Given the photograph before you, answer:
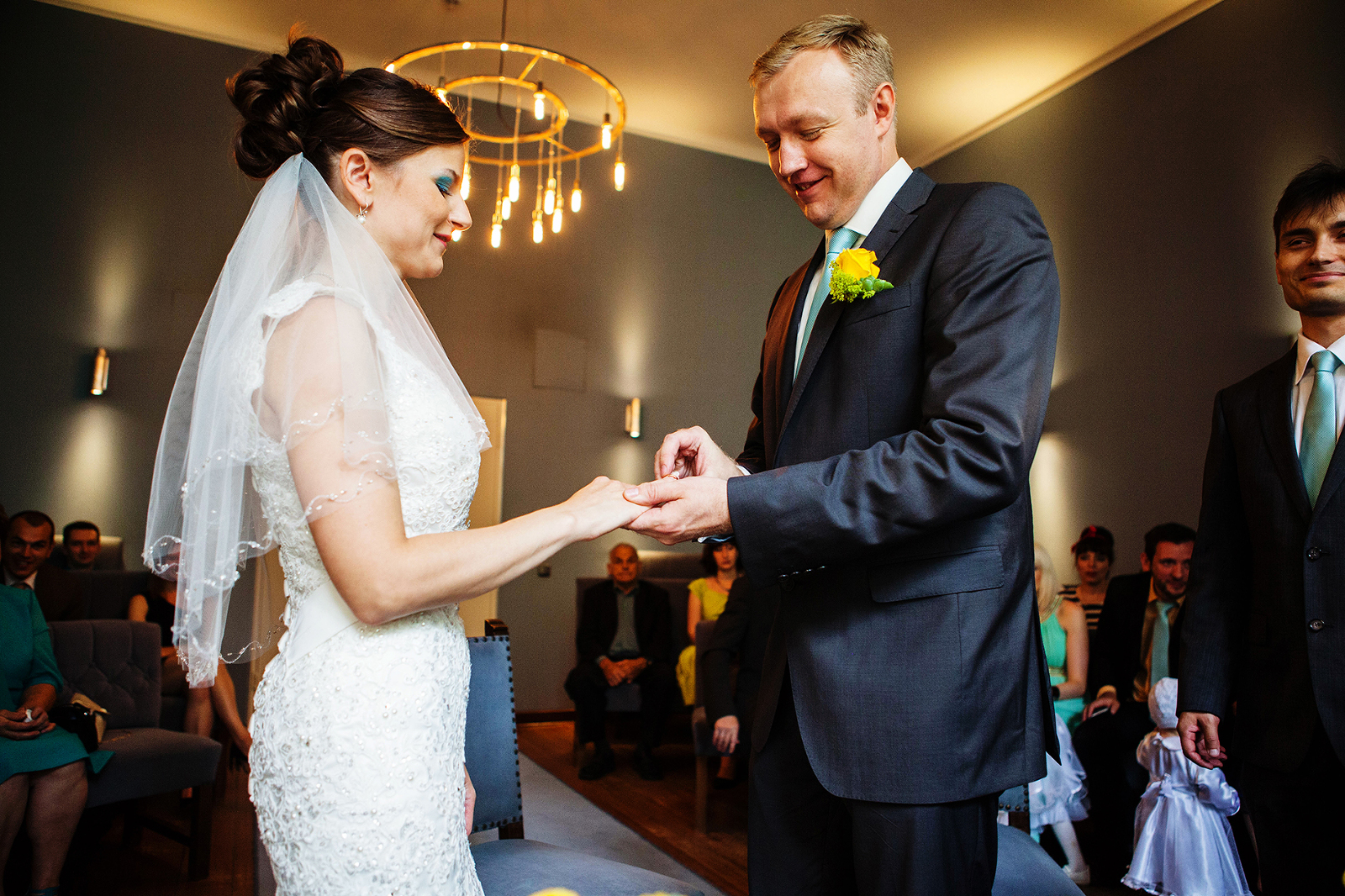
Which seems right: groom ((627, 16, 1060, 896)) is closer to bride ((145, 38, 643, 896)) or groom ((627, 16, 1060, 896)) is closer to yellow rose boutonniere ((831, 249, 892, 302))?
yellow rose boutonniere ((831, 249, 892, 302))

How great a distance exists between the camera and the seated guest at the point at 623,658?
542cm

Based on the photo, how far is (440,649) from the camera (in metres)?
1.36

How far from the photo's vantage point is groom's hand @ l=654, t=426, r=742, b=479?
59.3 inches

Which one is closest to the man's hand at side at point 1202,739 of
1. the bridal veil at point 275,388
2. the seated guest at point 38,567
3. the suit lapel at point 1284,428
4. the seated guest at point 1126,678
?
the suit lapel at point 1284,428

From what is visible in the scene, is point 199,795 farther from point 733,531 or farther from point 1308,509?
point 1308,509

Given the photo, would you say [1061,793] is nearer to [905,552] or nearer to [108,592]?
[905,552]

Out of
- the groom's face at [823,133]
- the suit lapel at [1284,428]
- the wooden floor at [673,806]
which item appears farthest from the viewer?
the wooden floor at [673,806]

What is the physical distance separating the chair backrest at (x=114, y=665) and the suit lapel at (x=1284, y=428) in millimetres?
3917

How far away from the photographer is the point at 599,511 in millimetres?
1354

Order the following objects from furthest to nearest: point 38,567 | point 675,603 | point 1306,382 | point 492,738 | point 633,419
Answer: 1. point 633,419
2. point 675,603
3. point 38,567
4. point 492,738
5. point 1306,382

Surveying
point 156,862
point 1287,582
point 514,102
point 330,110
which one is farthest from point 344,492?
point 514,102

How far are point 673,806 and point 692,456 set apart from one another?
3520mm

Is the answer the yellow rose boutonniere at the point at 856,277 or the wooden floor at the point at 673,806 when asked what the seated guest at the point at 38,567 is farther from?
the yellow rose boutonniere at the point at 856,277

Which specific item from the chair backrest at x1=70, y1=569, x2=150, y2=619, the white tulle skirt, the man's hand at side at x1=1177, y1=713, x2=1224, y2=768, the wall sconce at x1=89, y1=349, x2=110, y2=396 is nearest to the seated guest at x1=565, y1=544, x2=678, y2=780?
the white tulle skirt
